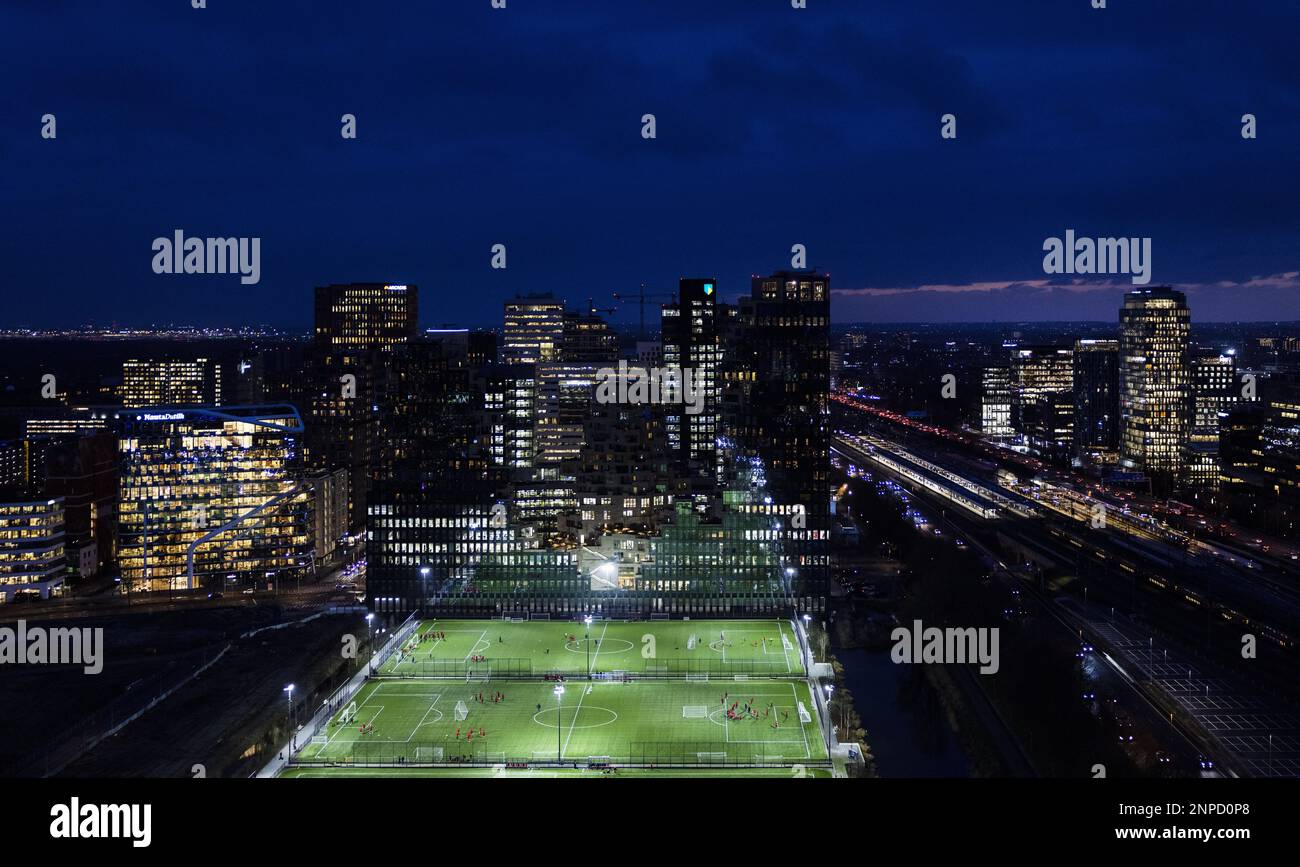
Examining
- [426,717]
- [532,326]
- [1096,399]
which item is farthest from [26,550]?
[1096,399]

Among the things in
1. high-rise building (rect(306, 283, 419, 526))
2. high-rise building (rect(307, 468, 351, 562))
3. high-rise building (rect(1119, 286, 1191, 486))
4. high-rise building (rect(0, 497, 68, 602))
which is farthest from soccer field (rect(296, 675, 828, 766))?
high-rise building (rect(1119, 286, 1191, 486))

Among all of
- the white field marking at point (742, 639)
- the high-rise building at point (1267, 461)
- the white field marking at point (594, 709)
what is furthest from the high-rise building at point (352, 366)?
the high-rise building at point (1267, 461)

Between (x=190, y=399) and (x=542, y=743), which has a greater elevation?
(x=190, y=399)

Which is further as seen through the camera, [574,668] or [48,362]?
[48,362]

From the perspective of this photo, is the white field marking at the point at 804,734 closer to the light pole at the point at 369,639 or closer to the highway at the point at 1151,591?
the highway at the point at 1151,591

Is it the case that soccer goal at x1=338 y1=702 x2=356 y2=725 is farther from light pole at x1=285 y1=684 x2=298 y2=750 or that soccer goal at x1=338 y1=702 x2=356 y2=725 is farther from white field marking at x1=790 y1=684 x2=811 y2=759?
white field marking at x1=790 y1=684 x2=811 y2=759
